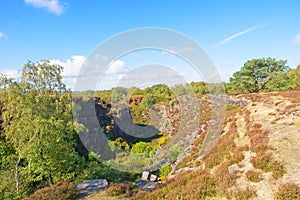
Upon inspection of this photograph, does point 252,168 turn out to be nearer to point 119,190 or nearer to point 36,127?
point 119,190

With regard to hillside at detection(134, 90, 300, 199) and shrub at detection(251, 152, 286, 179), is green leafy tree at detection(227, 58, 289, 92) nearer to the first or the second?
hillside at detection(134, 90, 300, 199)

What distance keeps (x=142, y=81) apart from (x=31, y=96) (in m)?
11.8

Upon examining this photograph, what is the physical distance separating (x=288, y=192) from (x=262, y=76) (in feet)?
126

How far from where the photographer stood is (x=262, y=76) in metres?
40.1

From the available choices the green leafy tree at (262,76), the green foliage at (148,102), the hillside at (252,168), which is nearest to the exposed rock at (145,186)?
the hillside at (252,168)

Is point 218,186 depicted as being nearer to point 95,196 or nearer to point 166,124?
point 95,196

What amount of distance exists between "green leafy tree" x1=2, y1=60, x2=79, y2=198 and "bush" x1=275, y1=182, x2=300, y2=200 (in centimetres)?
1234

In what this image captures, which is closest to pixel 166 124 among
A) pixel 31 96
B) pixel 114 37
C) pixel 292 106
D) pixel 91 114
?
pixel 91 114

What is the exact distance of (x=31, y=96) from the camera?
12.2m

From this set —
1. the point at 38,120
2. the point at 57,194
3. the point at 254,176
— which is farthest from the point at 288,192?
the point at 38,120

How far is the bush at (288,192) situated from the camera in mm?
7240

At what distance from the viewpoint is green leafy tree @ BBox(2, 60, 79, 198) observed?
11742 millimetres

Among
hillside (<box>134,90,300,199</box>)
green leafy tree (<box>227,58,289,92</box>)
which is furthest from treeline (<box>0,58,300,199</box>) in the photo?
green leafy tree (<box>227,58,289,92</box>)

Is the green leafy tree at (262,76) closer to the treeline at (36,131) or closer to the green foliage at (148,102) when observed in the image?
the green foliage at (148,102)
